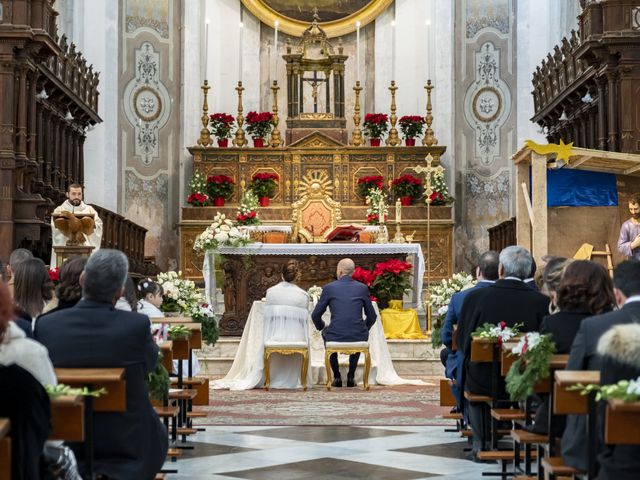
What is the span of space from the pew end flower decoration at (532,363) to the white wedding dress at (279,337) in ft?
23.7

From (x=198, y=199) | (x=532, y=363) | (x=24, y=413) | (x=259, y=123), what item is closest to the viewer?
(x=24, y=413)

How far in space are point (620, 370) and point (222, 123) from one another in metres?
18.1

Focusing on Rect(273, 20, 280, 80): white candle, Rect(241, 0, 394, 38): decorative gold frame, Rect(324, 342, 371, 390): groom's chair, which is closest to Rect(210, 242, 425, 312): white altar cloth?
Rect(324, 342, 371, 390): groom's chair

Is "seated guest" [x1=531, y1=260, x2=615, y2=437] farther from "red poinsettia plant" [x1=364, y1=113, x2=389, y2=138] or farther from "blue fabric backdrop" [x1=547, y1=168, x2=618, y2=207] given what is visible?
"red poinsettia plant" [x1=364, y1=113, x2=389, y2=138]

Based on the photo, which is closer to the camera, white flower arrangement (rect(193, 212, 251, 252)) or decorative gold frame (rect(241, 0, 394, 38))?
white flower arrangement (rect(193, 212, 251, 252))

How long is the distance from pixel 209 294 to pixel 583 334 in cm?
1152

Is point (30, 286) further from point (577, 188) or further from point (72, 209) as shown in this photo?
point (577, 188)

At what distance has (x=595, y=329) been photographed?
4.98 metres

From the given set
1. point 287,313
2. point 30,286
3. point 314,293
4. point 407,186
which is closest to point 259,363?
point 287,313

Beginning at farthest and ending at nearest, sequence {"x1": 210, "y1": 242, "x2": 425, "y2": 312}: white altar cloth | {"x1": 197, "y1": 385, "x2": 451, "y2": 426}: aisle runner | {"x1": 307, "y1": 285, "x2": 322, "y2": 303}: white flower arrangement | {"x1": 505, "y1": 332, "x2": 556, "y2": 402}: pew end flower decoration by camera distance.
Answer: {"x1": 210, "y1": 242, "x2": 425, "y2": 312}: white altar cloth < {"x1": 307, "y1": 285, "x2": 322, "y2": 303}: white flower arrangement < {"x1": 197, "y1": 385, "x2": 451, "y2": 426}: aisle runner < {"x1": 505, "y1": 332, "x2": 556, "y2": 402}: pew end flower decoration

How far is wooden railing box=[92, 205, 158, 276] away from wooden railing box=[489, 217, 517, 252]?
6.02 metres

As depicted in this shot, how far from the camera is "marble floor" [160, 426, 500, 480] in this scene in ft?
24.1

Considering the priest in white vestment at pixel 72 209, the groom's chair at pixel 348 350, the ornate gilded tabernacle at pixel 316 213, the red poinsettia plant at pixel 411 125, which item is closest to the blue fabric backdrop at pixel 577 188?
the groom's chair at pixel 348 350

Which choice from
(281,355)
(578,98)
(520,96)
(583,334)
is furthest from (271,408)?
(520,96)
